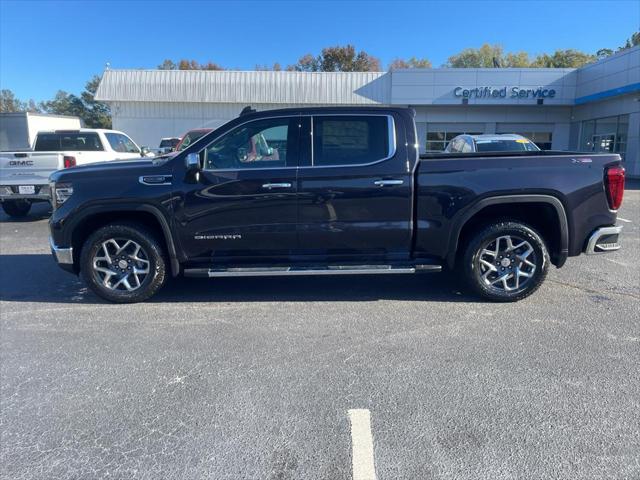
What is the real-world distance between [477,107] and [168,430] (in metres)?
30.4

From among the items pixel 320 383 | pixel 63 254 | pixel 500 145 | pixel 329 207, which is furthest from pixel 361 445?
pixel 500 145

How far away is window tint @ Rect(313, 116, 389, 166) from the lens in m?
4.92

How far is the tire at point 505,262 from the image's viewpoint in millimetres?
4961

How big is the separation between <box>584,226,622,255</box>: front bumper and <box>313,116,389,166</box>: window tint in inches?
91.8

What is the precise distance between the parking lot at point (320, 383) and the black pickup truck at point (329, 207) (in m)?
0.45

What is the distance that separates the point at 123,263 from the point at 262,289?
159 cm

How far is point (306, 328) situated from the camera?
4.47 metres

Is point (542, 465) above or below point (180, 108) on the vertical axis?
below

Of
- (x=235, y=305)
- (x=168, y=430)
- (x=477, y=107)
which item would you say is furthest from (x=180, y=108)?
(x=168, y=430)

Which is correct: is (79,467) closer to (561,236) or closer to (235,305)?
(235,305)

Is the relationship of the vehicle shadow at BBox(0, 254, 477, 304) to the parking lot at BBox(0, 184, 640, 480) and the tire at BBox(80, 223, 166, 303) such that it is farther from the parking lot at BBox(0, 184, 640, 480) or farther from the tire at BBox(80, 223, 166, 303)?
the tire at BBox(80, 223, 166, 303)

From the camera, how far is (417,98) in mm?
29469

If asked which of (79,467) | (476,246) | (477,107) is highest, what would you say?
(477,107)

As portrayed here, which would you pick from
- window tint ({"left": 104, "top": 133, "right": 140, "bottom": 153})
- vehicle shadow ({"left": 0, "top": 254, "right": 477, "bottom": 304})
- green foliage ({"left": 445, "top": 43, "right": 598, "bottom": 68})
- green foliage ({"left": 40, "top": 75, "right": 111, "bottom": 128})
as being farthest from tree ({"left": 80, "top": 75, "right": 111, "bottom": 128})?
vehicle shadow ({"left": 0, "top": 254, "right": 477, "bottom": 304})
